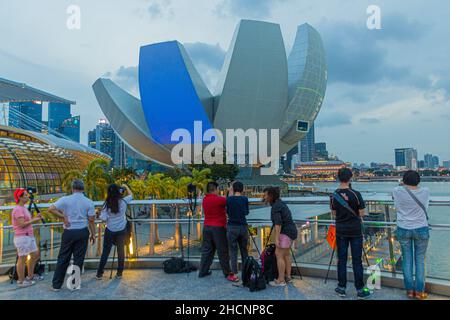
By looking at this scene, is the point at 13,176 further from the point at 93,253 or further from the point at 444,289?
the point at 444,289

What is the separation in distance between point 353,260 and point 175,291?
2.15 m

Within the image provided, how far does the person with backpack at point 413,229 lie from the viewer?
357 cm

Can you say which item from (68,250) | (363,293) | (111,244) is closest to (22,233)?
(68,250)

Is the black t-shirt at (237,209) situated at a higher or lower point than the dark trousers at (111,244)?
higher

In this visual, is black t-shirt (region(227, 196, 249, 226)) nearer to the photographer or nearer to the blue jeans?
the photographer

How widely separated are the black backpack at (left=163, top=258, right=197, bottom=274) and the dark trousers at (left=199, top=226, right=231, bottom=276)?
1.07 feet

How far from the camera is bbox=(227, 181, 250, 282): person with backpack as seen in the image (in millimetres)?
4309

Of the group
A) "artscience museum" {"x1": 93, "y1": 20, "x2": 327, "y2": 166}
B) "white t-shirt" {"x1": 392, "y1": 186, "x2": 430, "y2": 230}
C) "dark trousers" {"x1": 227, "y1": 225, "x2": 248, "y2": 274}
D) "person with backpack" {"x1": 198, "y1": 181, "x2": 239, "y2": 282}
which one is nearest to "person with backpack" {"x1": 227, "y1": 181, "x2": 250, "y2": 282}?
"dark trousers" {"x1": 227, "y1": 225, "x2": 248, "y2": 274}

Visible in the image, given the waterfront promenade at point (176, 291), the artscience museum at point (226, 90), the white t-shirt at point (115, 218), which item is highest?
the artscience museum at point (226, 90)

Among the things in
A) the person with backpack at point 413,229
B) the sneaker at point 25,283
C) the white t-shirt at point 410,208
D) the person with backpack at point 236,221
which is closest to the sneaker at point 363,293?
the person with backpack at point 413,229

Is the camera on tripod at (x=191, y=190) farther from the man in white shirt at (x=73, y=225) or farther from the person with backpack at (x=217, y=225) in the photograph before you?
the man in white shirt at (x=73, y=225)

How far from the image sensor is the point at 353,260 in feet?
12.3

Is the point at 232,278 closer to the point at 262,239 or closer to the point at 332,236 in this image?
the point at 262,239

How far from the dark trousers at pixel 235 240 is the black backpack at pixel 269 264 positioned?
0.29m
